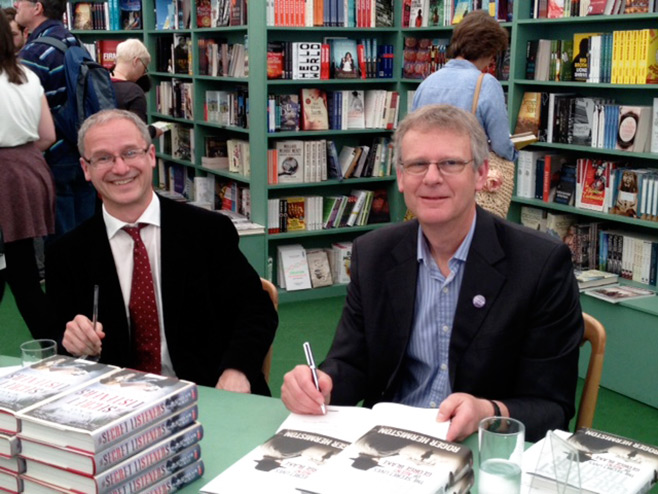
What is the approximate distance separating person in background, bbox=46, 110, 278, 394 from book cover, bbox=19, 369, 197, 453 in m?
0.81

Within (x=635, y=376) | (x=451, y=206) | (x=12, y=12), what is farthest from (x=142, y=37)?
(x=451, y=206)

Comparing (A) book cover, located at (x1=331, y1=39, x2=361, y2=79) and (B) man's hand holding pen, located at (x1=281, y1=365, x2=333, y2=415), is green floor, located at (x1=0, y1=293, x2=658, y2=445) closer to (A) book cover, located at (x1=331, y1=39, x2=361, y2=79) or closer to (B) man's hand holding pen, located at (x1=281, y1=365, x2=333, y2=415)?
(A) book cover, located at (x1=331, y1=39, x2=361, y2=79)

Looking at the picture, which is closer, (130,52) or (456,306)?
(456,306)

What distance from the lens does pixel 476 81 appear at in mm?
3932

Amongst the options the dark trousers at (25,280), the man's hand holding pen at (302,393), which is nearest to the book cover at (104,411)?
the man's hand holding pen at (302,393)

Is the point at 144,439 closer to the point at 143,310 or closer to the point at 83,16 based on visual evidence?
the point at 143,310

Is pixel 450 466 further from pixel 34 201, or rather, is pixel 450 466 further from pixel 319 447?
pixel 34 201

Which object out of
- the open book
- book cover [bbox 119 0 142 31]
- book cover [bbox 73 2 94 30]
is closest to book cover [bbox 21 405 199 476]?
the open book

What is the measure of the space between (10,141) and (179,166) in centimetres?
292

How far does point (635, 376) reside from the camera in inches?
152

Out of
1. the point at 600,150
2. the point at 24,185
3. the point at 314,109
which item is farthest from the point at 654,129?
the point at 24,185

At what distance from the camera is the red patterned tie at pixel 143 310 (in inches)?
89.2

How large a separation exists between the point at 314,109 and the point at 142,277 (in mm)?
3332

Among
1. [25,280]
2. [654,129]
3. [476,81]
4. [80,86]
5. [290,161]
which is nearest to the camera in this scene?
[476,81]
